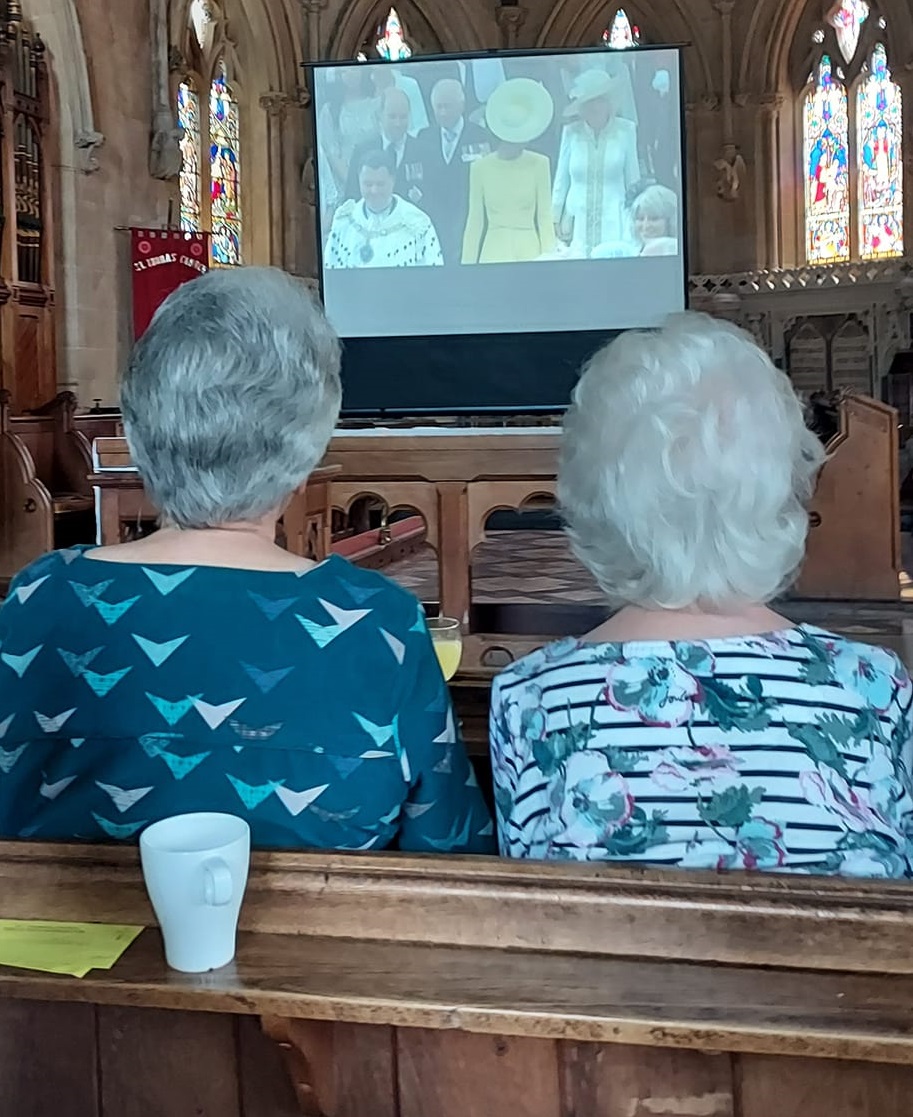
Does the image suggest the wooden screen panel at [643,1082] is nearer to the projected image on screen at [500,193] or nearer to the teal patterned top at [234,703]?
the teal patterned top at [234,703]

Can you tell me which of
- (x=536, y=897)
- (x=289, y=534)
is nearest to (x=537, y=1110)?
(x=536, y=897)

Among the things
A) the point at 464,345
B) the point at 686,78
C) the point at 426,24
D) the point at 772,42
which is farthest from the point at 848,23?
the point at 464,345

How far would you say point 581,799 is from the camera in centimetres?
118

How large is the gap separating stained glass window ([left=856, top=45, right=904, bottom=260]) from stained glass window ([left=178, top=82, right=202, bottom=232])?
6.13 m

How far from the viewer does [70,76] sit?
8.42m

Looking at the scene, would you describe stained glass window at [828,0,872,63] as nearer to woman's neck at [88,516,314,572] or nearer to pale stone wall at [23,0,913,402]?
pale stone wall at [23,0,913,402]

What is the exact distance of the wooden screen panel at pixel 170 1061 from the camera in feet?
3.13

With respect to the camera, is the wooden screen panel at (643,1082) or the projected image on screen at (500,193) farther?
the projected image on screen at (500,193)

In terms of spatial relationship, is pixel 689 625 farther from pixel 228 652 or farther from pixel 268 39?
pixel 268 39

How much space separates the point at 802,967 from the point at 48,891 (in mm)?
601

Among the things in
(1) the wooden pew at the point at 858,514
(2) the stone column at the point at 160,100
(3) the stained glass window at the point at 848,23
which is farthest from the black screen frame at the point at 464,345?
(3) the stained glass window at the point at 848,23

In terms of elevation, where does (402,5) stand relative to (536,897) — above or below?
above

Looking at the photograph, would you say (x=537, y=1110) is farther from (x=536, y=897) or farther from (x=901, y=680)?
(x=901, y=680)

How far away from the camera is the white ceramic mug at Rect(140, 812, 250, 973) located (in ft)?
2.85
